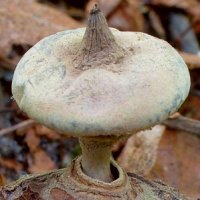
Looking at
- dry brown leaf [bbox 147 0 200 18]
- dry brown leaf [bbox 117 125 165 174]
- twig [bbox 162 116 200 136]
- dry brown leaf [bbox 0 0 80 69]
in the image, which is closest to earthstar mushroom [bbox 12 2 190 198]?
dry brown leaf [bbox 117 125 165 174]

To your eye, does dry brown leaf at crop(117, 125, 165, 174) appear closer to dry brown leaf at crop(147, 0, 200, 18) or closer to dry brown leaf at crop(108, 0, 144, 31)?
dry brown leaf at crop(108, 0, 144, 31)

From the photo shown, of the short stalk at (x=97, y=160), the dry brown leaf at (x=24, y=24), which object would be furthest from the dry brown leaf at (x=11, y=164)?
the short stalk at (x=97, y=160)

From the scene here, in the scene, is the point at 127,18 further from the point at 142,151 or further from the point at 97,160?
the point at 97,160

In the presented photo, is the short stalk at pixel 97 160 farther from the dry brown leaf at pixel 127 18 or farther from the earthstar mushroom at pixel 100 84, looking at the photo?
the dry brown leaf at pixel 127 18

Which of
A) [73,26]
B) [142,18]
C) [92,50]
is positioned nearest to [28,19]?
[73,26]

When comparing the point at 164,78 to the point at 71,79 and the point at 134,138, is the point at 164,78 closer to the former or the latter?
the point at 71,79

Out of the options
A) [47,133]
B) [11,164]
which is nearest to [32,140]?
[47,133]
